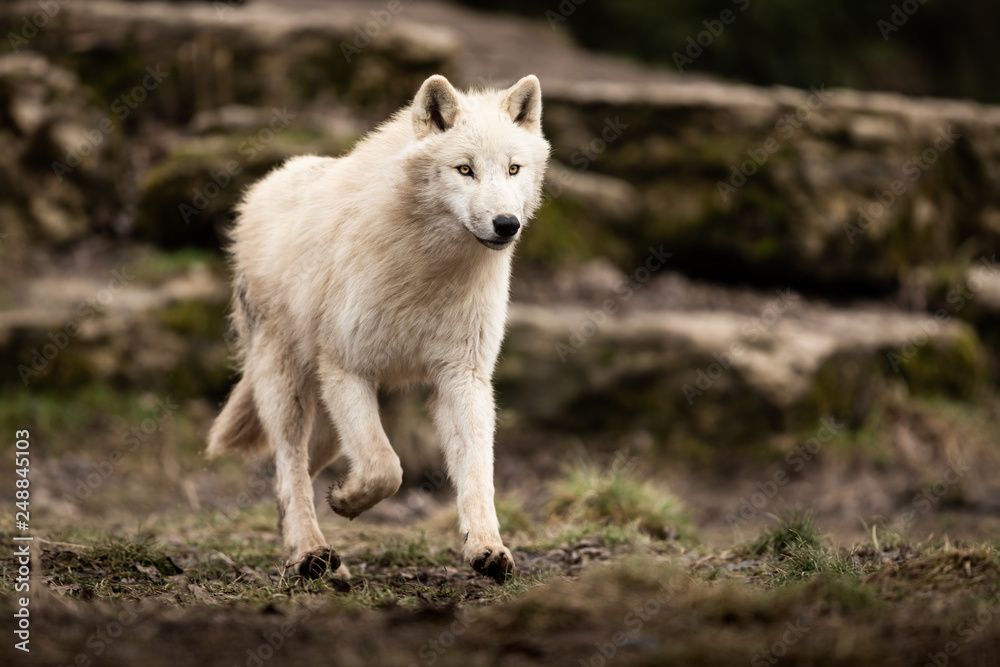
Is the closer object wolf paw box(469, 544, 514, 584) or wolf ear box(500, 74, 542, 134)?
wolf paw box(469, 544, 514, 584)

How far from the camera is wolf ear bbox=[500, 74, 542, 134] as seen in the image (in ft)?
15.8

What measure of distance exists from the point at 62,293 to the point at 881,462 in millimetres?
7954

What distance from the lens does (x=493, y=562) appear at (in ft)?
13.3

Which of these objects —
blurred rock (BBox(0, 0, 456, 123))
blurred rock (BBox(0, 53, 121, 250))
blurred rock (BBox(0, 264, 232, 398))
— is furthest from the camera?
blurred rock (BBox(0, 0, 456, 123))

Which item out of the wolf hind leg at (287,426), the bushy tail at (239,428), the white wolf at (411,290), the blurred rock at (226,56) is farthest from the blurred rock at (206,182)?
the white wolf at (411,290)

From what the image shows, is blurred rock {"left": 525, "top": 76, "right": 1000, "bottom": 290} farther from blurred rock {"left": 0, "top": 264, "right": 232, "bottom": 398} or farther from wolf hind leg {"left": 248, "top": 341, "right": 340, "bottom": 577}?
wolf hind leg {"left": 248, "top": 341, "right": 340, "bottom": 577}

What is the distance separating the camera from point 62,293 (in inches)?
343

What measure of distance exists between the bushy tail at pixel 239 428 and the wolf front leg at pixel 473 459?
57.4 inches

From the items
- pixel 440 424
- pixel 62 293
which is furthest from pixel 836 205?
pixel 62 293

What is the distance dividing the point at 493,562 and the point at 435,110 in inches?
88.6

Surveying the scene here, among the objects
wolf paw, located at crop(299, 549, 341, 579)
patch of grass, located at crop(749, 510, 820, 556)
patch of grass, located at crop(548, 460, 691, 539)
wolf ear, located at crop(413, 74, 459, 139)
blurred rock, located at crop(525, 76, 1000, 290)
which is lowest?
patch of grass, located at crop(548, 460, 691, 539)

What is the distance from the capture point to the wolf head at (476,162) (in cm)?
429

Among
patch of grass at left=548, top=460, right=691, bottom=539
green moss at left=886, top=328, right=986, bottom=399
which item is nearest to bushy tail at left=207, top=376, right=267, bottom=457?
patch of grass at left=548, top=460, right=691, bottom=539

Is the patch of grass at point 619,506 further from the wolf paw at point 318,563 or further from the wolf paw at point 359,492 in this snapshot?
the wolf paw at point 318,563
